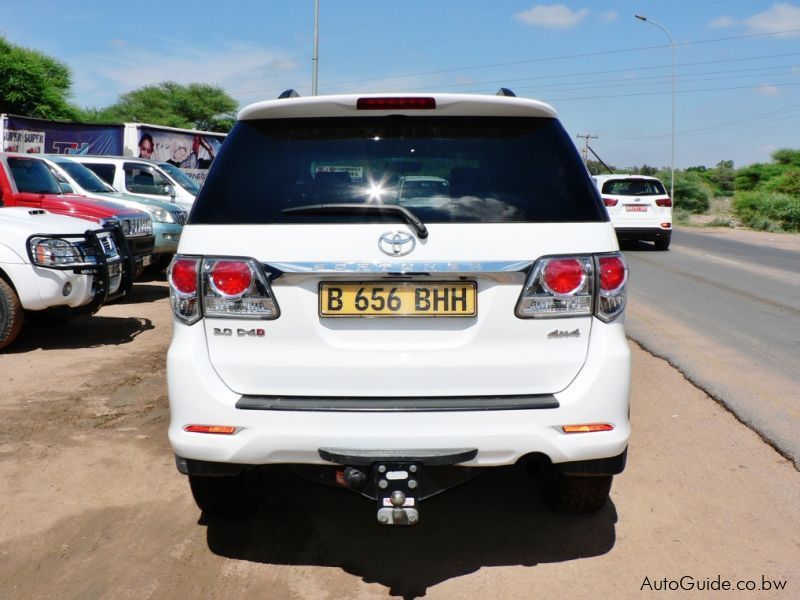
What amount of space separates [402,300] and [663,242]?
17.4 m

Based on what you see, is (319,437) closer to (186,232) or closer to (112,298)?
(186,232)

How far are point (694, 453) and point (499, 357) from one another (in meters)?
2.22

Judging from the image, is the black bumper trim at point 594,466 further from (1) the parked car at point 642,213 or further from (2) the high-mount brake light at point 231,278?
(1) the parked car at point 642,213

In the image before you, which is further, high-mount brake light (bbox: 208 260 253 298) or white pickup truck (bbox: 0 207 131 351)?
white pickup truck (bbox: 0 207 131 351)

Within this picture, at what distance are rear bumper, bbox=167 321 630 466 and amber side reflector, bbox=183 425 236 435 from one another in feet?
0.05

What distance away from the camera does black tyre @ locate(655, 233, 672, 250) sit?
18938 mm

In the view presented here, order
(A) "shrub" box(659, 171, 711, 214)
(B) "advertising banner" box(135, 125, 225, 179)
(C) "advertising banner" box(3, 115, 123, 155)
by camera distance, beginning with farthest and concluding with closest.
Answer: (A) "shrub" box(659, 171, 711, 214)
(B) "advertising banner" box(135, 125, 225, 179)
(C) "advertising banner" box(3, 115, 123, 155)

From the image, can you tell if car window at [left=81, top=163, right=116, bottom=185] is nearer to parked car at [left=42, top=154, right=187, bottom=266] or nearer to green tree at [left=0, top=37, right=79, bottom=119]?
parked car at [left=42, top=154, right=187, bottom=266]

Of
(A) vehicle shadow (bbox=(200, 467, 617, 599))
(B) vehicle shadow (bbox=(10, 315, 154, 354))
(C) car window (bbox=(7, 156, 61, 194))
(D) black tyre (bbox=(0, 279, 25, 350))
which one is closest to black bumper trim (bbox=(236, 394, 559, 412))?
(A) vehicle shadow (bbox=(200, 467, 617, 599))

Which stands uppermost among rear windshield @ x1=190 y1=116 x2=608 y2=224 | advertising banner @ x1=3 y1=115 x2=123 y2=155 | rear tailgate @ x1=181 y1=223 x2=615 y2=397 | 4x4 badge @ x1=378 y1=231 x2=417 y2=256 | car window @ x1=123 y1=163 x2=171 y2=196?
advertising banner @ x1=3 y1=115 x2=123 y2=155

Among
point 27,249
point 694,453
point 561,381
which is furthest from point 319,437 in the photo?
point 27,249

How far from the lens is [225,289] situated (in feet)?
9.55

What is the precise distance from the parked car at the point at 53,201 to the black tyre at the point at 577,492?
261 inches

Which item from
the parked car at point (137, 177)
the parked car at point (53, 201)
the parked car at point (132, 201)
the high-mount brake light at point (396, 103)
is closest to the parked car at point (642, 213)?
the parked car at point (137, 177)
